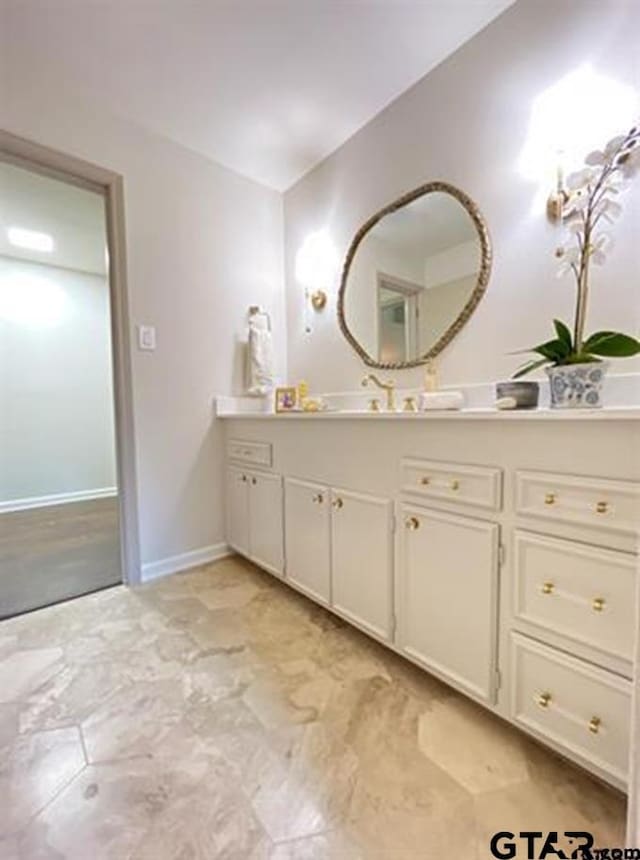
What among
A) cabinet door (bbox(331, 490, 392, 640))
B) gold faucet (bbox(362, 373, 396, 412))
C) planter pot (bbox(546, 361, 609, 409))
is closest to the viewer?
planter pot (bbox(546, 361, 609, 409))

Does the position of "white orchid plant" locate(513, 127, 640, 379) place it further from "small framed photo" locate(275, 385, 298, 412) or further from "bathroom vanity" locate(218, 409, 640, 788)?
"small framed photo" locate(275, 385, 298, 412)

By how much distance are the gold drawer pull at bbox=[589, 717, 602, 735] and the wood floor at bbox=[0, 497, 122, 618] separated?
211cm

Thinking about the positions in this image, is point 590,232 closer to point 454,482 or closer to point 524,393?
point 524,393

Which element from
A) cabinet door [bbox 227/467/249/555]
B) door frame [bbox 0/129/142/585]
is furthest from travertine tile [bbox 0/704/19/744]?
cabinet door [bbox 227/467/249/555]

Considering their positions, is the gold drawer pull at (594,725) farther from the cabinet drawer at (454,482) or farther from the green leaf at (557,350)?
the green leaf at (557,350)

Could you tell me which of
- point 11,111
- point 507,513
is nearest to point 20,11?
point 11,111

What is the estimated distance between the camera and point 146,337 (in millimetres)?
2197

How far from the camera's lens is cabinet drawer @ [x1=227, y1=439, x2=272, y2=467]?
2129 mm

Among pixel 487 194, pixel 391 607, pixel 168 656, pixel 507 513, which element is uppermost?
pixel 487 194

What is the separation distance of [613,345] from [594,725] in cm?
95

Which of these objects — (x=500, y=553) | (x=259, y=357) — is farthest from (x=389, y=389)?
(x=500, y=553)

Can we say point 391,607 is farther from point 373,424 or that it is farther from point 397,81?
point 397,81

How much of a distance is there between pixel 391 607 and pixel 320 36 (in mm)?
2250

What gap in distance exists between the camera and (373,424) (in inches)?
60.0
